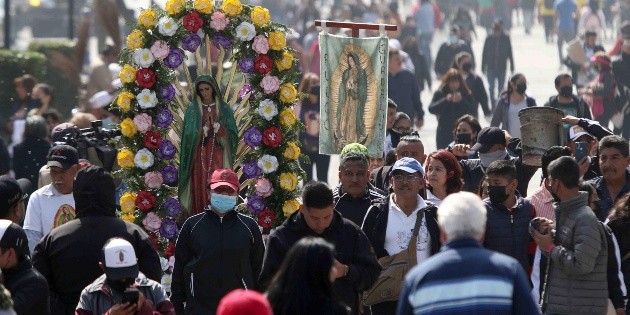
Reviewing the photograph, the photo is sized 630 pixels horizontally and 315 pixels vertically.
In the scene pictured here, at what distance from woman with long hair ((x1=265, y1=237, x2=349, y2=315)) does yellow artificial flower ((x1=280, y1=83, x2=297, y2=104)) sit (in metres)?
5.79

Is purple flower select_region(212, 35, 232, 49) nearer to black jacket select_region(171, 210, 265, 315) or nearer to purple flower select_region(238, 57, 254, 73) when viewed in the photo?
purple flower select_region(238, 57, 254, 73)

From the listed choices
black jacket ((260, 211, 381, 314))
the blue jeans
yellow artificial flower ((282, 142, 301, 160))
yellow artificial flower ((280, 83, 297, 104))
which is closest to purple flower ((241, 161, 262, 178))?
yellow artificial flower ((282, 142, 301, 160))

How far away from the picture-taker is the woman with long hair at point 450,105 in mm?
18281

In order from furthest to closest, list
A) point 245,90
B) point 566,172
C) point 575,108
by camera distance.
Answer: point 575,108
point 245,90
point 566,172

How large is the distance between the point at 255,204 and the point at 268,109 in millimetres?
783

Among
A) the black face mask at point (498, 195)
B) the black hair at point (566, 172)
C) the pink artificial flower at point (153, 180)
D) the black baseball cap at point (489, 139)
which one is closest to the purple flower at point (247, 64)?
the pink artificial flower at point (153, 180)

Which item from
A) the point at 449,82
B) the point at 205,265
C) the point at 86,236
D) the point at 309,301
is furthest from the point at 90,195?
the point at 449,82

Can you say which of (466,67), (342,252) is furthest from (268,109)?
(466,67)

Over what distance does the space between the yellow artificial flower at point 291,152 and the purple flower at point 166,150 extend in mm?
921

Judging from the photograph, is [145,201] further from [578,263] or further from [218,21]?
[578,263]

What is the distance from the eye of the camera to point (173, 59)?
41.1 feet

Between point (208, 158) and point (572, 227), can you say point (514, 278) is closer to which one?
point (572, 227)

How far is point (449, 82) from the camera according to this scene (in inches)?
719

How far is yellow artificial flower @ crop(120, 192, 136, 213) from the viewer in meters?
12.4
